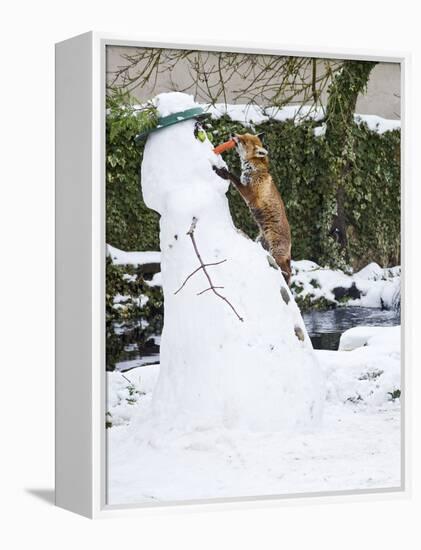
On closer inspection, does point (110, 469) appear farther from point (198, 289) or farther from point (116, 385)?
point (198, 289)

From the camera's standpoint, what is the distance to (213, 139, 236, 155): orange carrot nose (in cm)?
730

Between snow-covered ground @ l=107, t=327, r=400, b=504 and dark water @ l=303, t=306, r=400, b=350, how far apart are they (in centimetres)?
4

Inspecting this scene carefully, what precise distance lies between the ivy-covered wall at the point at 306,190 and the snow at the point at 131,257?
1.3 inches

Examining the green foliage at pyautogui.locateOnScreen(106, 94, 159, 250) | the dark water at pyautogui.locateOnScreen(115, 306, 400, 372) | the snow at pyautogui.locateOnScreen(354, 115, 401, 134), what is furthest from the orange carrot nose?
the dark water at pyautogui.locateOnScreen(115, 306, 400, 372)

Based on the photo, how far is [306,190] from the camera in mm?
7473

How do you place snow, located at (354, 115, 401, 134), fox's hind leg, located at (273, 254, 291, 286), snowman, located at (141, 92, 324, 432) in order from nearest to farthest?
snowman, located at (141, 92, 324, 432) < fox's hind leg, located at (273, 254, 291, 286) < snow, located at (354, 115, 401, 134)

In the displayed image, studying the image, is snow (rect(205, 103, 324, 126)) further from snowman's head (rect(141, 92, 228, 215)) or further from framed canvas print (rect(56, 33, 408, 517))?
snowman's head (rect(141, 92, 228, 215))

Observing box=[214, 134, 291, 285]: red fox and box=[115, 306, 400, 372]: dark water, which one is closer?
box=[214, 134, 291, 285]: red fox

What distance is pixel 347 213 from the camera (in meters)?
7.59

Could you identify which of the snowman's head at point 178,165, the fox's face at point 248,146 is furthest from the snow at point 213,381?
the fox's face at point 248,146

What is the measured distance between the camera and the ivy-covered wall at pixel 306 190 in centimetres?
703

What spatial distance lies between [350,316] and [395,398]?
52 cm

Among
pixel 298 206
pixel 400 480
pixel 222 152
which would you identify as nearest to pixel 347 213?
pixel 298 206

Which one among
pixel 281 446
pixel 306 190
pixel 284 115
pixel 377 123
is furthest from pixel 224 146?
pixel 281 446
